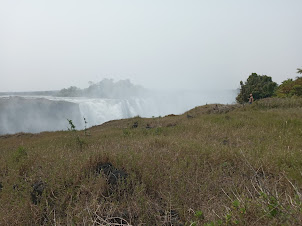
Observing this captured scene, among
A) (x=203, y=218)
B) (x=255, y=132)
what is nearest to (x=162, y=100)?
(x=255, y=132)

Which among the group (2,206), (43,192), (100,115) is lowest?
(100,115)

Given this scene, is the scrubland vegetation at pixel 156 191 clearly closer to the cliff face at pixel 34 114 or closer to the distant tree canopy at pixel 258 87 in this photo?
the distant tree canopy at pixel 258 87

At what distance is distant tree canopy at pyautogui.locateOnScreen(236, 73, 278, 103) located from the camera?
30328mm

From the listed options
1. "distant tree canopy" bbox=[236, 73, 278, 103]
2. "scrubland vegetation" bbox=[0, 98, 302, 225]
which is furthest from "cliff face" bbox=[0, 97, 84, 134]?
"scrubland vegetation" bbox=[0, 98, 302, 225]

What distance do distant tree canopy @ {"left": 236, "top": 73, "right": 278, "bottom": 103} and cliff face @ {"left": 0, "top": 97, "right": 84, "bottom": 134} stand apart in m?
31.1

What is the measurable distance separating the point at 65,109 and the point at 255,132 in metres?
43.8

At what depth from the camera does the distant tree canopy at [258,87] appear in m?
30.3

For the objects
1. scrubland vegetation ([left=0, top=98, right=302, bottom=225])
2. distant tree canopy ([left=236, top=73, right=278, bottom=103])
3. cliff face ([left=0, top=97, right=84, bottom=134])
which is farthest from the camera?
cliff face ([left=0, top=97, right=84, bottom=134])

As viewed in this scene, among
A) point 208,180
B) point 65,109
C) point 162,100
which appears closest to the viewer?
point 208,180

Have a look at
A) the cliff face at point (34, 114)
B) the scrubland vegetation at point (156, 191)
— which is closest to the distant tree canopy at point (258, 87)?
the scrubland vegetation at point (156, 191)

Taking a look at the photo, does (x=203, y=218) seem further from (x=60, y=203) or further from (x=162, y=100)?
(x=162, y=100)

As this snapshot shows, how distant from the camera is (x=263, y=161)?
3.31m

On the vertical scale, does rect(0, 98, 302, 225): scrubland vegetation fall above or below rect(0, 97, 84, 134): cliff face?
above

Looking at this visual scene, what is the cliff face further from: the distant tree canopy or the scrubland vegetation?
the scrubland vegetation
